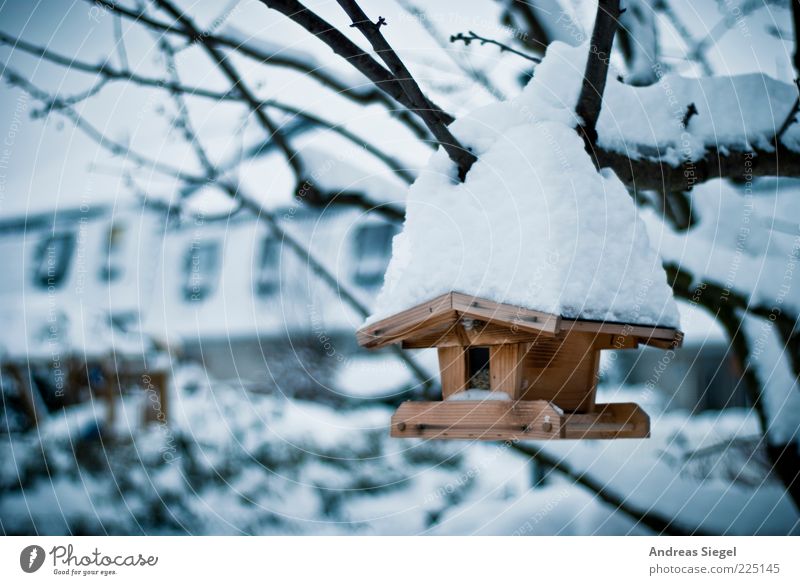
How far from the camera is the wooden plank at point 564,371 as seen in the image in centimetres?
126

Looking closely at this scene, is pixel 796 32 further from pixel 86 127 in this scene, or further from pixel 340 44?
pixel 86 127

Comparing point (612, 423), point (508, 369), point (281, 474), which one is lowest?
point (281, 474)

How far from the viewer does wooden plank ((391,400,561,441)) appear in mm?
1168

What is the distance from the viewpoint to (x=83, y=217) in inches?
98.9

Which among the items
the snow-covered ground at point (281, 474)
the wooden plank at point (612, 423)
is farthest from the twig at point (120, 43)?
the wooden plank at point (612, 423)

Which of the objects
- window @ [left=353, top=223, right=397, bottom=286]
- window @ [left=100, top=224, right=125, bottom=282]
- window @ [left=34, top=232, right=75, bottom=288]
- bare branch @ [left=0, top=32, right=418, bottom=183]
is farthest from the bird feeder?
window @ [left=34, top=232, right=75, bottom=288]

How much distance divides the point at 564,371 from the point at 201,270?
4.86 feet

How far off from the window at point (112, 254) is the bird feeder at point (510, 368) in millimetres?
1375

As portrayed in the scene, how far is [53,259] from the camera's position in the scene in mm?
2574

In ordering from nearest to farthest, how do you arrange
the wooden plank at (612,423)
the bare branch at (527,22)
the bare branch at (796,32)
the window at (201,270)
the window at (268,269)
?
the wooden plank at (612,423) < the bare branch at (796,32) < the bare branch at (527,22) < the window at (268,269) < the window at (201,270)

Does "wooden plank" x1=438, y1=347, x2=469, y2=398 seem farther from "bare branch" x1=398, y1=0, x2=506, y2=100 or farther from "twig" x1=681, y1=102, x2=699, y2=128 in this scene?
"bare branch" x1=398, y1=0, x2=506, y2=100

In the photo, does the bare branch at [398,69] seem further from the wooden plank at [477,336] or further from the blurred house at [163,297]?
the blurred house at [163,297]

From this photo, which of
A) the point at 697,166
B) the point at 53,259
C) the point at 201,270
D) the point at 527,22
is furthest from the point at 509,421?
the point at 53,259

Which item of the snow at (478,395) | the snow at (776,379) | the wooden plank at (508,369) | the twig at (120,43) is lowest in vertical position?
the snow at (776,379)
